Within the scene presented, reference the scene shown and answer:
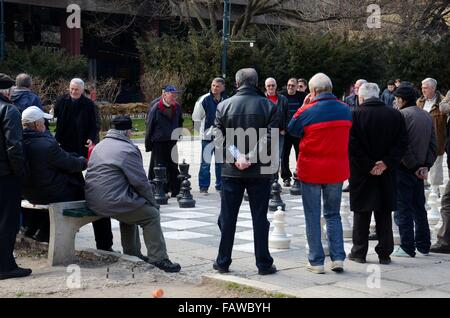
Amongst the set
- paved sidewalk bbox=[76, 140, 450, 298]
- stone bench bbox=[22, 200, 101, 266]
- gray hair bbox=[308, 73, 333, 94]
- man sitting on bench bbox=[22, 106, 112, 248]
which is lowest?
paved sidewalk bbox=[76, 140, 450, 298]

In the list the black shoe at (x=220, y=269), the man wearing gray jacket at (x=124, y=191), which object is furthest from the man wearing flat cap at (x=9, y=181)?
the black shoe at (x=220, y=269)

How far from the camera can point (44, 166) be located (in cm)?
838

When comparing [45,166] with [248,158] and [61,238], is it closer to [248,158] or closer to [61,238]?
[61,238]

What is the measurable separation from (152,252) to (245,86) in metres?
2.06

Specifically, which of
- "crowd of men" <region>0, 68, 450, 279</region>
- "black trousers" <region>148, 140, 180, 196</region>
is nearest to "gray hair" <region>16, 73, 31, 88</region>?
"crowd of men" <region>0, 68, 450, 279</region>

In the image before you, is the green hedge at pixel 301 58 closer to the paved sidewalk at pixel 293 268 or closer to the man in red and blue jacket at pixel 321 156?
the paved sidewalk at pixel 293 268

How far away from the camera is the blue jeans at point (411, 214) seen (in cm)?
910

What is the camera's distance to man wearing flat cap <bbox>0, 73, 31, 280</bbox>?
303 inches

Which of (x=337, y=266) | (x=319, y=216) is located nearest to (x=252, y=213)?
(x=319, y=216)

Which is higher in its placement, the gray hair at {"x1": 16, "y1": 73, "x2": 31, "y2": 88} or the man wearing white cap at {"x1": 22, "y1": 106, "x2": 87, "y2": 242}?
the gray hair at {"x1": 16, "y1": 73, "x2": 31, "y2": 88}

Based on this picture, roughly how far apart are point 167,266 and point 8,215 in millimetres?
1741

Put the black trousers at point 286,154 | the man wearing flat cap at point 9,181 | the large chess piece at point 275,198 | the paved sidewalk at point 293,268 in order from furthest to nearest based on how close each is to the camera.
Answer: the black trousers at point 286,154, the large chess piece at point 275,198, the man wearing flat cap at point 9,181, the paved sidewalk at point 293,268

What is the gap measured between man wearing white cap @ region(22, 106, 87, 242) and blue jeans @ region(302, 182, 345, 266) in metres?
2.53

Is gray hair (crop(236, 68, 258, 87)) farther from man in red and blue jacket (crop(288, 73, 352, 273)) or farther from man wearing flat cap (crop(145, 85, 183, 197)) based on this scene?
man wearing flat cap (crop(145, 85, 183, 197))
